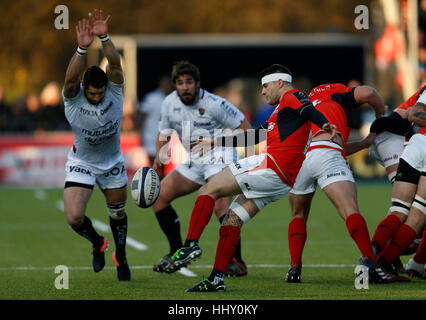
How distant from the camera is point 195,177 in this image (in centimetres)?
1091

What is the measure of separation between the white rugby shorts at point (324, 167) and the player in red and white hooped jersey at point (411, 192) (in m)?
0.58

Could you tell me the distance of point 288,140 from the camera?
8.84m

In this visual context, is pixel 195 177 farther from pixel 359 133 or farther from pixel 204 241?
pixel 359 133

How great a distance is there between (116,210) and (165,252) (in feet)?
8.32

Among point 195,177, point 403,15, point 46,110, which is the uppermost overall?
point 403,15

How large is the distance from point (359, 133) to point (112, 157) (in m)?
16.9

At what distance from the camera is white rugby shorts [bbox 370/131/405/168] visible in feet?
33.8

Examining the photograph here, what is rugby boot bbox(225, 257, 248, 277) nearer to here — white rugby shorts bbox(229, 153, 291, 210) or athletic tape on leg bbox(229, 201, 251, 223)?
athletic tape on leg bbox(229, 201, 251, 223)

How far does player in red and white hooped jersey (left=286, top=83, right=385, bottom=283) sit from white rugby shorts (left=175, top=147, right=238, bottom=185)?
130 centimetres

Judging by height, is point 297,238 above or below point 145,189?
below

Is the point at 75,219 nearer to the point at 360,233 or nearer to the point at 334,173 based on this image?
the point at 334,173

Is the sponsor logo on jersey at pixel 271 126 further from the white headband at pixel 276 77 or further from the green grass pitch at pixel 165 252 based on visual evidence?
the green grass pitch at pixel 165 252

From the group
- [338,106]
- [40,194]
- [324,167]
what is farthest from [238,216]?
[40,194]
